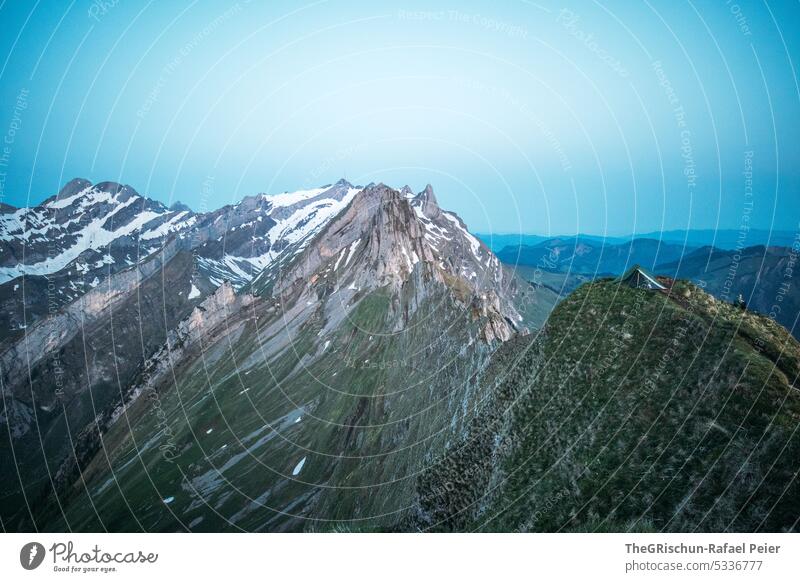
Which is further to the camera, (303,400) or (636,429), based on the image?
(303,400)

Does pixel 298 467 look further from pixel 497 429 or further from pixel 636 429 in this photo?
pixel 636 429

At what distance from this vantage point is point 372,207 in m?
173

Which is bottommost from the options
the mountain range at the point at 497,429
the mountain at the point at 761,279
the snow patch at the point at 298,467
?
the snow patch at the point at 298,467

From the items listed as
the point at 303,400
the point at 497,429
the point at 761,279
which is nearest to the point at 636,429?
the point at 497,429

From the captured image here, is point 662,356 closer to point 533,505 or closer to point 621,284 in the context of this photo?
point 621,284

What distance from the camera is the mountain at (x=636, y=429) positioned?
13938 mm

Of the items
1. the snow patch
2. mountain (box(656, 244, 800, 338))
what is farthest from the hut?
mountain (box(656, 244, 800, 338))

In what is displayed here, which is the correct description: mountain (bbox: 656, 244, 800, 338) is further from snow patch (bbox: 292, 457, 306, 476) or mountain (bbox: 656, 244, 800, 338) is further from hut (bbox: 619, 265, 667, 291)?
hut (bbox: 619, 265, 667, 291)

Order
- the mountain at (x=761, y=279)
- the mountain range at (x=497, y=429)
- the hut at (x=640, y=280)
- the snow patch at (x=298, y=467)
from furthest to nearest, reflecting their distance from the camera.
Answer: the mountain at (x=761, y=279), the snow patch at (x=298, y=467), the hut at (x=640, y=280), the mountain range at (x=497, y=429)

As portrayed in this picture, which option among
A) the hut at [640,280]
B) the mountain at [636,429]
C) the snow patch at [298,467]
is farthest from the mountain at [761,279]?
the mountain at [636,429]

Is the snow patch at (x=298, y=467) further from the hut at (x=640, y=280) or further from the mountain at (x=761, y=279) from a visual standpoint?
the mountain at (x=761, y=279)

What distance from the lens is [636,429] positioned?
16.4 m

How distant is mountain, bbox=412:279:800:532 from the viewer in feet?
45.7

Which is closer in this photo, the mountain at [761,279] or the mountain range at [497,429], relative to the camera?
the mountain range at [497,429]
